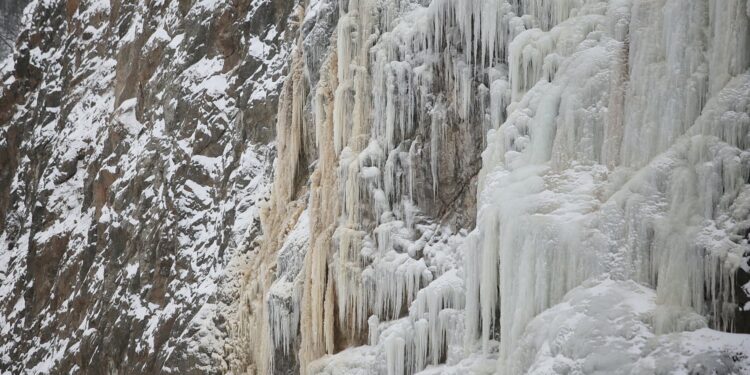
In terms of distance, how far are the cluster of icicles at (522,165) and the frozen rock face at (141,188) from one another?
3964 millimetres

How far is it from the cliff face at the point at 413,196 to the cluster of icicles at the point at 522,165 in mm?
26

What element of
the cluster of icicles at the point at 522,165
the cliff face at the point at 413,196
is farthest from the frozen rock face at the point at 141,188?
the cluster of icicles at the point at 522,165

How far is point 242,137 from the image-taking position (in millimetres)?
18156

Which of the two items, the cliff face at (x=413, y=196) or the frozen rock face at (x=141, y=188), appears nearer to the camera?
the cliff face at (x=413, y=196)

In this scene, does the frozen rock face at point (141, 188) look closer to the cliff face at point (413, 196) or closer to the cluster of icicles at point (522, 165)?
the cliff face at point (413, 196)

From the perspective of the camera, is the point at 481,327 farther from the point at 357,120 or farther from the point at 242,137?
the point at 242,137

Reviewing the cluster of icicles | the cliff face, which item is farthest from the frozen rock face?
the cluster of icicles

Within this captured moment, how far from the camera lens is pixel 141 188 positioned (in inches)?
798

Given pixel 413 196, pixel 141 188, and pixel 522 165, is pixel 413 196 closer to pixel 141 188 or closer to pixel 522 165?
pixel 522 165

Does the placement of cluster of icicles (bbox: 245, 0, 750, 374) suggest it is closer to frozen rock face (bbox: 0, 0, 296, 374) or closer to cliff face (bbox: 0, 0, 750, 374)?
cliff face (bbox: 0, 0, 750, 374)

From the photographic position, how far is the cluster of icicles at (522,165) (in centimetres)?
773

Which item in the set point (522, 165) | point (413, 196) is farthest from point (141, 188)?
point (522, 165)

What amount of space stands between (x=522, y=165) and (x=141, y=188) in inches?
512

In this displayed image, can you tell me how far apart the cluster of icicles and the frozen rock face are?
396 cm
